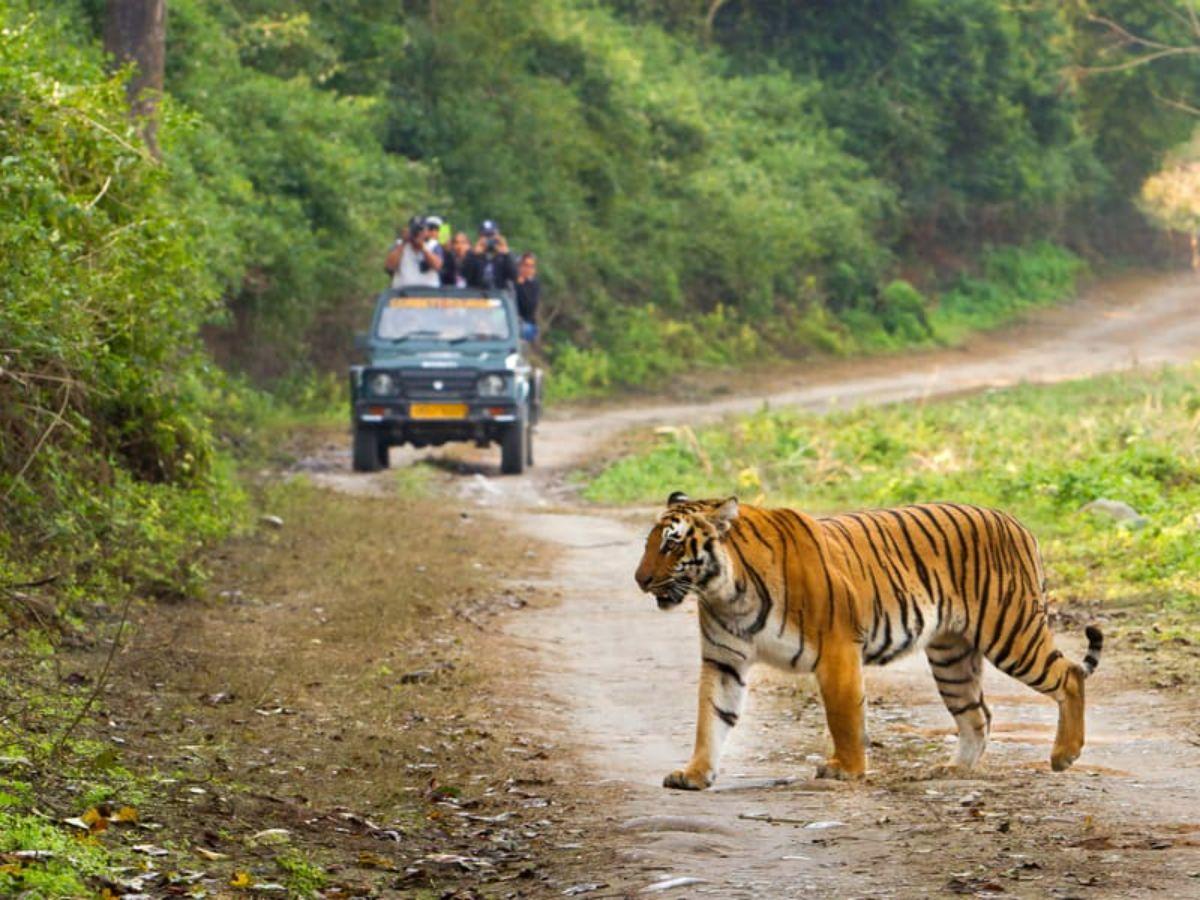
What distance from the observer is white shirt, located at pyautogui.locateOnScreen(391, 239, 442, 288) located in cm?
2552

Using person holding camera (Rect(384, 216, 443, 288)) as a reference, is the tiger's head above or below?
below

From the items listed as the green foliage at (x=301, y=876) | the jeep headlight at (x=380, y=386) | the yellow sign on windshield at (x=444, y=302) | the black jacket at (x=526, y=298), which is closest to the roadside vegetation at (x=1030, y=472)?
the black jacket at (x=526, y=298)

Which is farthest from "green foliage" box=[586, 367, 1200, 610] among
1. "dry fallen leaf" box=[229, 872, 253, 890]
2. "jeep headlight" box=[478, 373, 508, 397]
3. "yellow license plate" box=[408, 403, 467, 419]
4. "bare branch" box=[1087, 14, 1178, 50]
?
"dry fallen leaf" box=[229, 872, 253, 890]

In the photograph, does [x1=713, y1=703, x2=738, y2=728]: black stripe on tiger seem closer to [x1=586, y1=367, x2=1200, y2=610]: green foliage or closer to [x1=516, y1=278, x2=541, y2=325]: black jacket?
[x1=586, y1=367, x2=1200, y2=610]: green foliage

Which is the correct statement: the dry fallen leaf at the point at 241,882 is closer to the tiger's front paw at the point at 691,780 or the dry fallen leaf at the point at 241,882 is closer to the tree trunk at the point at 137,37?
the tiger's front paw at the point at 691,780

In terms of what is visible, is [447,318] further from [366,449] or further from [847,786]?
[847,786]

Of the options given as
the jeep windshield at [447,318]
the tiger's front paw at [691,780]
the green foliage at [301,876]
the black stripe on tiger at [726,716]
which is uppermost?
the jeep windshield at [447,318]

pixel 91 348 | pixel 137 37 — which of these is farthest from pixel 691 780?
pixel 137 37

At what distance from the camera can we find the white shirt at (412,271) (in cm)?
2552

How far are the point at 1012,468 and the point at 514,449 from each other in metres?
6.41

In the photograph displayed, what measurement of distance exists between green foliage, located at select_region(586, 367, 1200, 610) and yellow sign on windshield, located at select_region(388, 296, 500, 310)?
2359 millimetres

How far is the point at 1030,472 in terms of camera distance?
1870 cm

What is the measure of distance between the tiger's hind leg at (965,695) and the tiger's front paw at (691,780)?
4.03 feet

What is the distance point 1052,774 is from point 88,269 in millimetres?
7253
